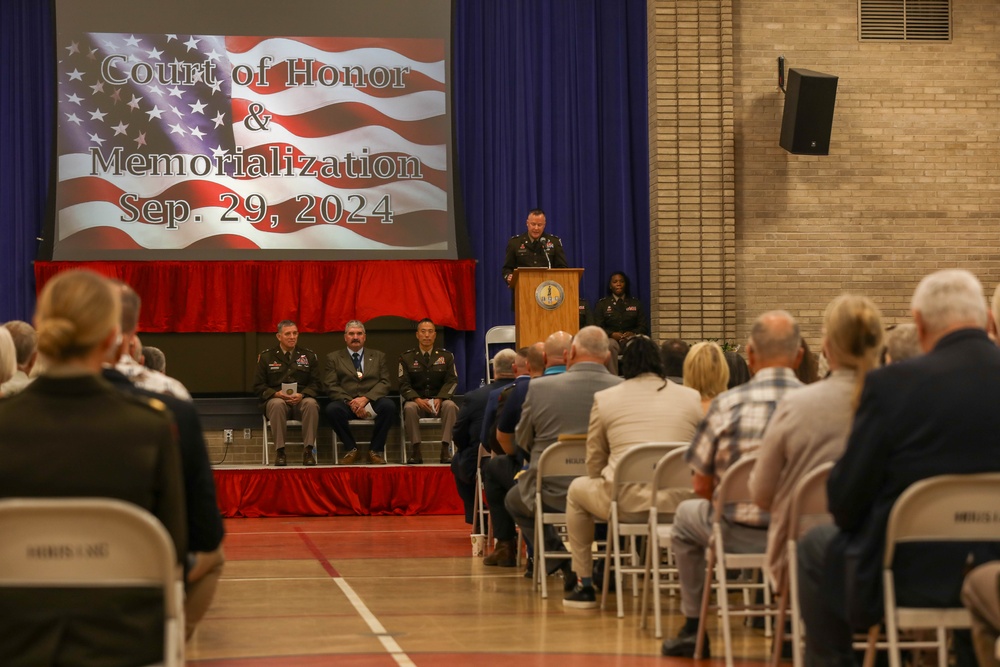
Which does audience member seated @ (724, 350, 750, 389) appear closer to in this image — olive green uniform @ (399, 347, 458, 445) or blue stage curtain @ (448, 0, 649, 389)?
olive green uniform @ (399, 347, 458, 445)

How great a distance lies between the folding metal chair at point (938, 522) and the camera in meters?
2.97

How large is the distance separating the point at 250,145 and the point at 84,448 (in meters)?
10.9

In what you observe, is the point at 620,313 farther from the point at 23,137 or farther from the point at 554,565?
the point at 23,137

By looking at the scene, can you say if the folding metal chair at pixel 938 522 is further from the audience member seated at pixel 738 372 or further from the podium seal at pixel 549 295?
the podium seal at pixel 549 295

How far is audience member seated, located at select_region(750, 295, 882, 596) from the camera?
3.63 m

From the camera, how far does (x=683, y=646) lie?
4.76m

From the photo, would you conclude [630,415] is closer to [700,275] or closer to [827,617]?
[827,617]

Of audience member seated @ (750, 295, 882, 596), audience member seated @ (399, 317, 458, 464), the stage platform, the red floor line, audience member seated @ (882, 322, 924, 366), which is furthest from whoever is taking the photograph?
audience member seated @ (399, 317, 458, 464)

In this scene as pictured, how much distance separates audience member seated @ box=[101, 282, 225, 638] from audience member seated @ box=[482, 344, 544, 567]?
11.4 ft

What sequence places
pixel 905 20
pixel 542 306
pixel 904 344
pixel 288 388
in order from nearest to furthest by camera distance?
pixel 904 344
pixel 542 306
pixel 288 388
pixel 905 20

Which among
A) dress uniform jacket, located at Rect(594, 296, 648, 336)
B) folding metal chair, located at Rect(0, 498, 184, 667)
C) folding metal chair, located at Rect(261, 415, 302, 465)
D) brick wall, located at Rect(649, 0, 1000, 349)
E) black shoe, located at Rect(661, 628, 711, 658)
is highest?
brick wall, located at Rect(649, 0, 1000, 349)

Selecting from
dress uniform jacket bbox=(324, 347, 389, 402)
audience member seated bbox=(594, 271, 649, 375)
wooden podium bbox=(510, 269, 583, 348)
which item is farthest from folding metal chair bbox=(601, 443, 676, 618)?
audience member seated bbox=(594, 271, 649, 375)

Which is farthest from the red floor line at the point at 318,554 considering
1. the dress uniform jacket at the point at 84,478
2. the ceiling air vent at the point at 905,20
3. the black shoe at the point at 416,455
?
the ceiling air vent at the point at 905,20

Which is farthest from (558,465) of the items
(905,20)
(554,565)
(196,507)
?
(905,20)
